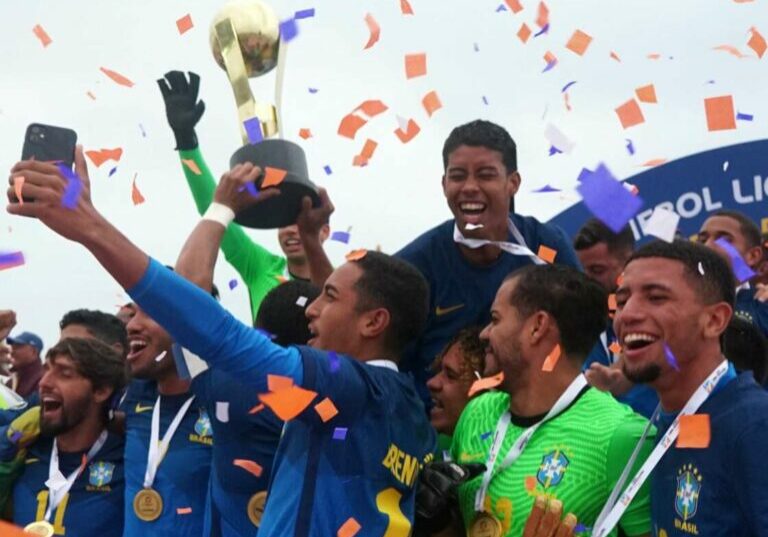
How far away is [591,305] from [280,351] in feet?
4.92

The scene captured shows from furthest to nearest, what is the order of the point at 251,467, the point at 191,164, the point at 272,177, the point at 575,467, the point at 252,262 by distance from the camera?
the point at 252,262 < the point at 191,164 < the point at 272,177 < the point at 251,467 < the point at 575,467

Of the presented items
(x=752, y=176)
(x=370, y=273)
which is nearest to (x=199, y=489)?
(x=370, y=273)

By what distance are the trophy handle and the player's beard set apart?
165cm

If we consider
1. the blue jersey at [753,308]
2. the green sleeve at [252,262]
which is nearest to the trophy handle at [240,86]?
the green sleeve at [252,262]

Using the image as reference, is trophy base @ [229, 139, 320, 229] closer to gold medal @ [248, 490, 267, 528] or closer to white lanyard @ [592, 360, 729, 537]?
gold medal @ [248, 490, 267, 528]

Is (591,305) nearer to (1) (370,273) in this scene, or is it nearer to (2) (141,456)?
(1) (370,273)

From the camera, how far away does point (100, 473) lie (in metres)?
6.44

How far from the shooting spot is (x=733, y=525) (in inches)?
151

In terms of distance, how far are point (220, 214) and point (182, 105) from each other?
132 cm

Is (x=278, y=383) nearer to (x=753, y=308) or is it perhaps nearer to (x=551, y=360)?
(x=551, y=360)

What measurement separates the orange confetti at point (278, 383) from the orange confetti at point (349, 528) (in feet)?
1.97

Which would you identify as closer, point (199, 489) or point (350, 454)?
point (350, 454)

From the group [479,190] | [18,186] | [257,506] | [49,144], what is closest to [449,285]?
[479,190]

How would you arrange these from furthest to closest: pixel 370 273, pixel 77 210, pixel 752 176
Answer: pixel 752 176, pixel 370 273, pixel 77 210
